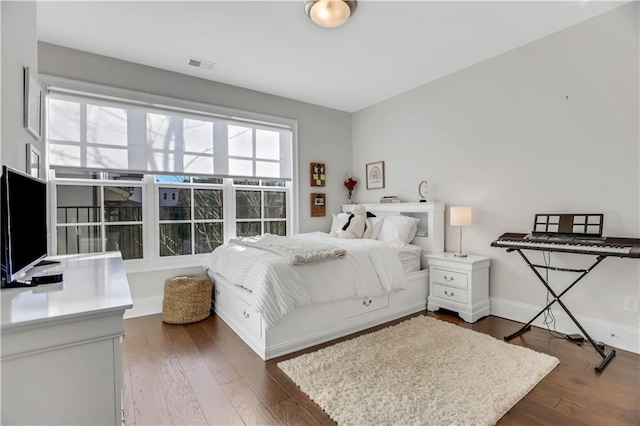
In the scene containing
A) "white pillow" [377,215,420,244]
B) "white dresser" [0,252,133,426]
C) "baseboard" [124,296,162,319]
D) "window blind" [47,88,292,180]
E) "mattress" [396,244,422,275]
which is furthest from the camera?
"white pillow" [377,215,420,244]

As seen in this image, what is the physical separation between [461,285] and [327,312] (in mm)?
1446

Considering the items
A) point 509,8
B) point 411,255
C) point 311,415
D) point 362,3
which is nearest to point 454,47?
point 509,8

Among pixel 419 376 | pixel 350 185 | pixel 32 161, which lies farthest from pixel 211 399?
pixel 350 185

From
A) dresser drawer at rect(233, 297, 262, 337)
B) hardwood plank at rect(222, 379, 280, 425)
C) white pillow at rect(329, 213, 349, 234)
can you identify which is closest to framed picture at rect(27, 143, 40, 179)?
dresser drawer at rect(233, 297, 262, 337)

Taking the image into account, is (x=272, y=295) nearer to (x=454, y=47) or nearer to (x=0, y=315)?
(x=0, y=315)

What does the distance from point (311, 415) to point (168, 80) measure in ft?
11.6

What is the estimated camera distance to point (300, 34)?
2.71m

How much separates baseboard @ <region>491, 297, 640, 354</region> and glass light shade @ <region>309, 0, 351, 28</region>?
303 cm

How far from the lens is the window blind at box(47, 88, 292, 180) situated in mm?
2936

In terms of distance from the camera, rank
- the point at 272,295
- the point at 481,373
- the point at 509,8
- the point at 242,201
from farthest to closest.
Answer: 1. the point at 242,201
2. the point at 509,8
3. the point at 272,295
4. the point at 481,373

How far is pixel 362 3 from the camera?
2.31 meters

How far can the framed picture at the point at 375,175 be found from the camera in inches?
173

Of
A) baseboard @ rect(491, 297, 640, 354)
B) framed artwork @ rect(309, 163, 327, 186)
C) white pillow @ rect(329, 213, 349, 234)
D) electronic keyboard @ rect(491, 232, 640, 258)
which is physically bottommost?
baseboard @ rect(491, 297, 640, 354)

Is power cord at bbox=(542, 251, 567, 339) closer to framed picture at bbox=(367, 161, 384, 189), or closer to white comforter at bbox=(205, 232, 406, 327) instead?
white comforter at bbox=(205, 232, 406, 327)
